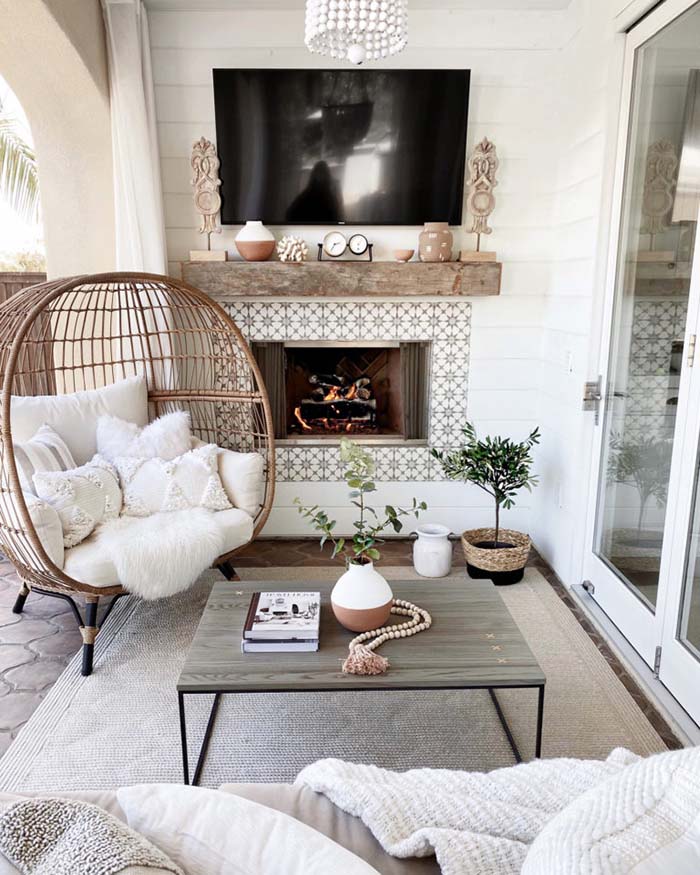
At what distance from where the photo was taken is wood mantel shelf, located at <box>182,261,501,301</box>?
11.1 ft

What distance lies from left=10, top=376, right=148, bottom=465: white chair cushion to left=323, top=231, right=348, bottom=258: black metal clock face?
116cm

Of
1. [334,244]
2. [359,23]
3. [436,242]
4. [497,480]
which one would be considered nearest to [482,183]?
[436,242]

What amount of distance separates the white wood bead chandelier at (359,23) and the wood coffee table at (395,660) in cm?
168

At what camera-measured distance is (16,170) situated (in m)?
4.35

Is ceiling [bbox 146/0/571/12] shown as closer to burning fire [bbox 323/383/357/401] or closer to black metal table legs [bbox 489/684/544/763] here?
burning fire [bbox 323/383/357/401]

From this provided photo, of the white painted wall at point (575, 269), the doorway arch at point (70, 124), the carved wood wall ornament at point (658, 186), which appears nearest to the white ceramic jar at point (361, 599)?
the white painted wall at point (575, 269)

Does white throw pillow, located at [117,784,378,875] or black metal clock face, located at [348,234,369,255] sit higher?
black metal clock face, located at [348,234,369,255]

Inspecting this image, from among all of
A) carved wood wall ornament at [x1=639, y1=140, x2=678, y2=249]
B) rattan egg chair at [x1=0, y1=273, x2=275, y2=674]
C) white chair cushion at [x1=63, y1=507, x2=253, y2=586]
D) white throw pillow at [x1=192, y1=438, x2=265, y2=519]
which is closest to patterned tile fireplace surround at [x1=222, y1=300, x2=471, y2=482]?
rattan egg chair at [x1=0, y1=273, x2=275, y2=674]

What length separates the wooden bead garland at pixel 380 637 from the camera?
1805 millimetres

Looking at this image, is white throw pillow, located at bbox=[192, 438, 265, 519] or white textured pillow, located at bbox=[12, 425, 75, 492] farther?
white throw pillow, located at bbox=[192, 438, 265, 519]

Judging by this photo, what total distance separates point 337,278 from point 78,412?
1.39m

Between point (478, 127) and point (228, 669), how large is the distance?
2880 millimetres

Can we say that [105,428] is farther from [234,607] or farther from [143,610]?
[234,607]

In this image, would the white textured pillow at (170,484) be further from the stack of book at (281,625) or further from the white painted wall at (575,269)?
the white painted wall at (575,269)
